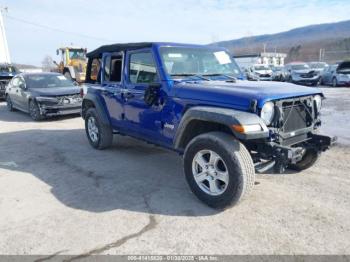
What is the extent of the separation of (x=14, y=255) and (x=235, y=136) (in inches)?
98.0

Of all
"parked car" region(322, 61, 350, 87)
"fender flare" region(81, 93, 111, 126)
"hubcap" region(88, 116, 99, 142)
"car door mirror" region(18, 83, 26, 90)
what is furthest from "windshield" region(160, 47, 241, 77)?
"parked car" region(322, 61, 350, 87)

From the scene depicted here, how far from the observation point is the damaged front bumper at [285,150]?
12.2ft

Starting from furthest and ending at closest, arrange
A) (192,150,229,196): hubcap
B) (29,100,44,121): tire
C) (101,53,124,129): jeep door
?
1. (29,100,44,121): tire
2. (101,53,124,129): jeep door
3. (192,150,229,196): hubcap

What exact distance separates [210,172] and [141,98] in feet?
5.84

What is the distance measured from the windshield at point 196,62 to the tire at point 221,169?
52.1 inches

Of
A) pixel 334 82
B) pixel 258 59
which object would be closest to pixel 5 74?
pixel 334 82

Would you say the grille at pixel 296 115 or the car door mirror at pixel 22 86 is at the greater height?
the grille at pixel 296 115

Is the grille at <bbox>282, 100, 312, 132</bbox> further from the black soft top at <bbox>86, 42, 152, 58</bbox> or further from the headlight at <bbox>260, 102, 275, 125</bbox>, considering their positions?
the black soft top at <bbox>86, 42, 152, 58</bbox>

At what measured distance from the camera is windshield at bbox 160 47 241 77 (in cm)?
489

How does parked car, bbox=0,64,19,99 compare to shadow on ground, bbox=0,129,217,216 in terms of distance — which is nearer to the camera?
shadow on ground, bbox=0,129,217,216

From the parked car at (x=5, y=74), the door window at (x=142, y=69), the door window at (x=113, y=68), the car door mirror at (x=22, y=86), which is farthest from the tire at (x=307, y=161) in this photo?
the parked car at (x=5, y=74)

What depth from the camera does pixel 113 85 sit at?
597 cm

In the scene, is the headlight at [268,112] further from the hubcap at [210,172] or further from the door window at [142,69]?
the door window at [142,69]

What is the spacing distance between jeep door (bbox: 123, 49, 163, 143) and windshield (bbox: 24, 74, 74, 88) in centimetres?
697
